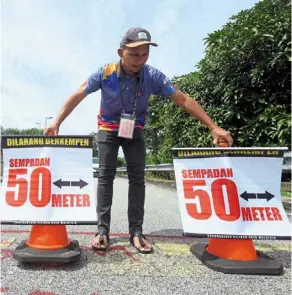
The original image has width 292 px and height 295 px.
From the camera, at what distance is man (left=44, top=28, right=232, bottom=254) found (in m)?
2.62

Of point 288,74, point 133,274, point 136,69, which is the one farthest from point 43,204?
point 288,74

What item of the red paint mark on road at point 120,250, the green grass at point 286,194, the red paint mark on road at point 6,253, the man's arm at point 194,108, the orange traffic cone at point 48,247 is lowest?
the red paint mark on road at point 120,250

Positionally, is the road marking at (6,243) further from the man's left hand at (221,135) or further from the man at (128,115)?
the man's left hand at (221,135)

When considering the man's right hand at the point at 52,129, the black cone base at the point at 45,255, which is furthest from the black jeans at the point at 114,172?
the black cone base at the point at 45,255

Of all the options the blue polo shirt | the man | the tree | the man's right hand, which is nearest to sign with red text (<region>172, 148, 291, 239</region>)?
the man

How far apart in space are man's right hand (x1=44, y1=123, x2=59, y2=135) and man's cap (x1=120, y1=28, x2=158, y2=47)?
0.84 m

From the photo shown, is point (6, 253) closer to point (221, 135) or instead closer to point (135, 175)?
point (135, 175)

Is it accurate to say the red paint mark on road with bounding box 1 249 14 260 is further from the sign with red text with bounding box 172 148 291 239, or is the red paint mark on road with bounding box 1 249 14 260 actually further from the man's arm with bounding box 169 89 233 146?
the man's arm with bounding box 169 89 233 146

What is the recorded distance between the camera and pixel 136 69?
264 centimetres

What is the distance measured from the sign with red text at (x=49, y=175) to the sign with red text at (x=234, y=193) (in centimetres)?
72

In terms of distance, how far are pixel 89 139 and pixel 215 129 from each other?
99 centimetres

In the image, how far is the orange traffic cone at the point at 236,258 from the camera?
2.24 metres

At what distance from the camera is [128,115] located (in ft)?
8.90

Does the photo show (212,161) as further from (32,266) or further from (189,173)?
(32,266)
